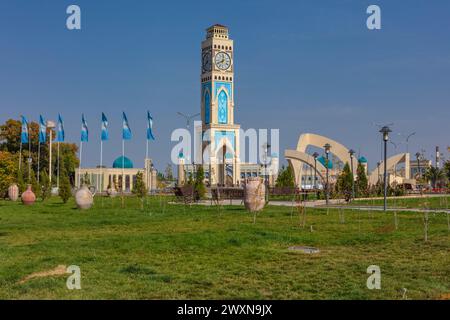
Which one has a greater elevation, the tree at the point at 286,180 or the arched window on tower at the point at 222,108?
the arched window on tower at the point at 222,108

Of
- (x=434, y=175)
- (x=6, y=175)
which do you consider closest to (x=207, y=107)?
(x=434, y=175)

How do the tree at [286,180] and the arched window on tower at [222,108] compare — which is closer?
the tree at [286,180]

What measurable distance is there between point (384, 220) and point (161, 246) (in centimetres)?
839

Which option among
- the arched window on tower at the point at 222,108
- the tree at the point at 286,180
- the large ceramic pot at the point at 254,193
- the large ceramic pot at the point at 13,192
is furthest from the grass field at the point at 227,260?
the arched window on tower at the point at 222,108

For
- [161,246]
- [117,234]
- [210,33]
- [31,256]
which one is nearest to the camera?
[31,256]

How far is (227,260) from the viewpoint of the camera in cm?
972

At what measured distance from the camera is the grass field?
7.31 m

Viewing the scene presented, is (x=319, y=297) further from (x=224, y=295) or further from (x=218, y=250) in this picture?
(x=218, y=250)

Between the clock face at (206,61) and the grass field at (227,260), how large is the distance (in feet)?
261

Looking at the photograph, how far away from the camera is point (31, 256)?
10.4 meters

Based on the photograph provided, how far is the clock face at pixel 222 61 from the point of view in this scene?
9325cm

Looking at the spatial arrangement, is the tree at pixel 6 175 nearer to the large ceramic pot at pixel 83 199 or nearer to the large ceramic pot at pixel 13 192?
the large ceramic pot at pixel 13 192

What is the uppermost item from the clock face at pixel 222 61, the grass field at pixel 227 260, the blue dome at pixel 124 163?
the clock face at pixel 222 61
